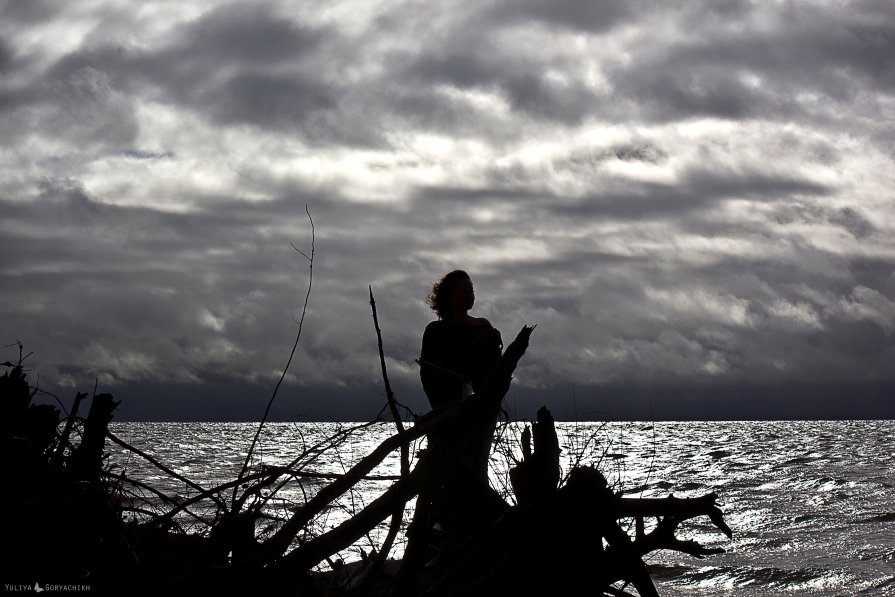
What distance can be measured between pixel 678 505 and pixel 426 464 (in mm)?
1498

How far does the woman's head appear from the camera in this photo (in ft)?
20.2

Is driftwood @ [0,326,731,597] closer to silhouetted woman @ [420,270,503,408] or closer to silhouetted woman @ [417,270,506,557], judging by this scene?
silhouetted woman @ [417,270,506,557]

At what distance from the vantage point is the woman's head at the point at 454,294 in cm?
616

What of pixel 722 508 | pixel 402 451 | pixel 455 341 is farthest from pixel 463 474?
pixel 722 508

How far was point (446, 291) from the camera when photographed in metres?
6.20

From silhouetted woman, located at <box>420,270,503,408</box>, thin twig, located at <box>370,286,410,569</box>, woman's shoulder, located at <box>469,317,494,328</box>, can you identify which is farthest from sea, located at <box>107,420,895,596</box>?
woman's shoulder, located at <box>469,317,494,328</box>

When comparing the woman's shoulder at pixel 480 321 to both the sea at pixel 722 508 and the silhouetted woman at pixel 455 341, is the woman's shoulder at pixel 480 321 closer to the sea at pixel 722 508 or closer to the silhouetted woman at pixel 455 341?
the silhouetted woman at pixel 455 341

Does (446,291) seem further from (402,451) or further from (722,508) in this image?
(722,508)

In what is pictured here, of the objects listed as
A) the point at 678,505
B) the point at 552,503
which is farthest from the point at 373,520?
the point at 678,505

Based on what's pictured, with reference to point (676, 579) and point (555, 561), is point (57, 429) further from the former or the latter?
point (676, 579)

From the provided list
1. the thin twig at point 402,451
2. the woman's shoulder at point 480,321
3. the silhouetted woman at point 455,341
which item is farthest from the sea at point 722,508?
the woman's shoulder at point 480,321

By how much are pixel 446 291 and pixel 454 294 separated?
0.07 metres

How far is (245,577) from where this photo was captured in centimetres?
397

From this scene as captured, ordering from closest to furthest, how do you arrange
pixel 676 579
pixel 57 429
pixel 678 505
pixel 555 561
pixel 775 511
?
pixel 555 561
pixel 678 505
pixel 57 429
pixel 676 579
pixel 775 511
